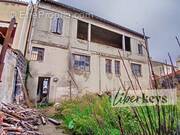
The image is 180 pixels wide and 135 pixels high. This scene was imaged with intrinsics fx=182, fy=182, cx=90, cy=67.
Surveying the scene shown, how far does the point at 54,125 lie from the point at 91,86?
783 cm

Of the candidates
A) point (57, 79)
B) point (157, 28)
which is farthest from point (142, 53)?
point (157, 28)

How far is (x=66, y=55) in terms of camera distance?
14031 millimetres

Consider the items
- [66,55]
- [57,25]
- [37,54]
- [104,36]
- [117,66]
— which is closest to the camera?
[37,54]

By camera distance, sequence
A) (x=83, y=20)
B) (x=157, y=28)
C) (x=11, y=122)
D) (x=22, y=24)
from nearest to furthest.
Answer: (x=157, y=28) < (x=11, y=122) < (x=22, y=24) < (x=83, y=20)

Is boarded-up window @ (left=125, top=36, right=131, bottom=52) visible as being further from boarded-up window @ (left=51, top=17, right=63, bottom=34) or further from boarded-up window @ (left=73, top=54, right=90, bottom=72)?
boarded-up window @ (left=51, top=17, right=63, bottom=34)

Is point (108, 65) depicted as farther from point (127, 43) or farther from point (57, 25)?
point (57, 25)

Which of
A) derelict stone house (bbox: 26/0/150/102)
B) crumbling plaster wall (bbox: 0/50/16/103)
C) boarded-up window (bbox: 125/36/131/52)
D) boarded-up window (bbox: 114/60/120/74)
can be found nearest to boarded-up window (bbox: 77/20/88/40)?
derelict stone house (bbox: 26/0/150/102)

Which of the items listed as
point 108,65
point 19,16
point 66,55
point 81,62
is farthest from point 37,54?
point 108,65

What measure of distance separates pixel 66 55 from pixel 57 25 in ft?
8.06

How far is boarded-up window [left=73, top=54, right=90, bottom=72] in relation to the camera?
47.1 ft

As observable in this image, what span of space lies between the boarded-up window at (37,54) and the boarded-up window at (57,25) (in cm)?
194

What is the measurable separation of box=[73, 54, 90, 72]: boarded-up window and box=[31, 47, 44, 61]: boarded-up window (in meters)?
2.66

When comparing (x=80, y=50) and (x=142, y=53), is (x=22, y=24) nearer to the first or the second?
(x=80, y=50)

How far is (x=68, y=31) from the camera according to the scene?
14.6 meters
